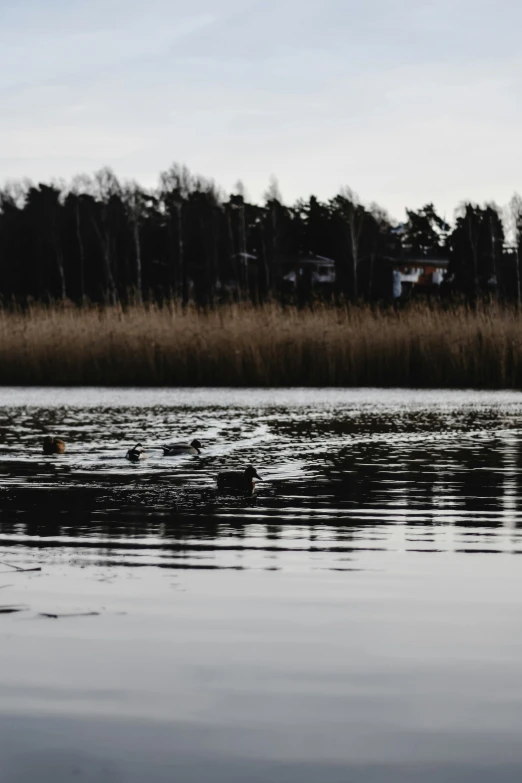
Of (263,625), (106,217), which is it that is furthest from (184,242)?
(263,625)

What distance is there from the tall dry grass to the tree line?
4555cm

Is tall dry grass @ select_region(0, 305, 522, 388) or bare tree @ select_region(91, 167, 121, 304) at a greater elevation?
bare tree @ select_region(91, 167, 121, 304)

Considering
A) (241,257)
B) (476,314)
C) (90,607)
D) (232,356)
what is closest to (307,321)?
(232,356)

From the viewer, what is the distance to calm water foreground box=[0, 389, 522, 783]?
2773mm

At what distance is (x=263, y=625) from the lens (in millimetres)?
3863

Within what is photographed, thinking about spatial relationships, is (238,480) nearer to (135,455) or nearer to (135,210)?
(135,455)

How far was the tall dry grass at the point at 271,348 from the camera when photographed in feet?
63.7

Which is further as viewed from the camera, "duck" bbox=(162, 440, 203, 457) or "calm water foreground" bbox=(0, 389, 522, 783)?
"duck" bbox=(162, 440, 203, 457)

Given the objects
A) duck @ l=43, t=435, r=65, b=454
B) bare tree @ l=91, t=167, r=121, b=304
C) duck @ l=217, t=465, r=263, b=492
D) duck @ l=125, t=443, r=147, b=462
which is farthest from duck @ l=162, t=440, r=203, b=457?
bare tree @ l=91, t=167, r=121, b=304

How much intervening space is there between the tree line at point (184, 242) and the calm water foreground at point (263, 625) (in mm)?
60060

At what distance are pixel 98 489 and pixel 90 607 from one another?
10.7 feet

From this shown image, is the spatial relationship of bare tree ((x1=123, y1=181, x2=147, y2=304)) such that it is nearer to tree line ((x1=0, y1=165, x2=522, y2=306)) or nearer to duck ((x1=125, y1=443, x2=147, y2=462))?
tree line ((x1=0, y1=165, x2=522, y2=306))

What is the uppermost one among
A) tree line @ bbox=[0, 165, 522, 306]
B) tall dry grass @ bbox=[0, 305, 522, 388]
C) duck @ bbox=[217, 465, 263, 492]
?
tree line @ bbox=[0, 165, 522, 306]

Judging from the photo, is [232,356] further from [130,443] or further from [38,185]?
[38,185]
